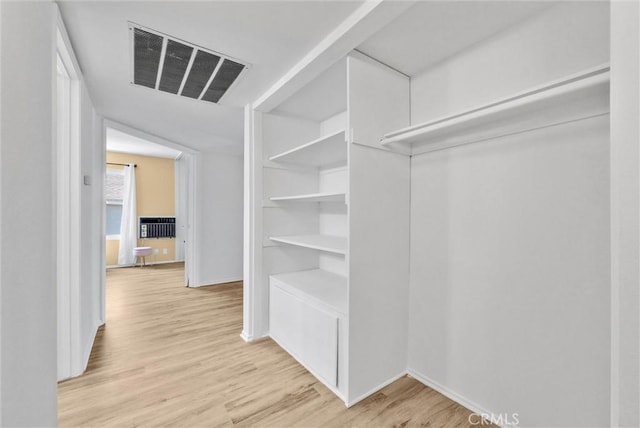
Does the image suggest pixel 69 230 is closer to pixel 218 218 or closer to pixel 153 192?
pixel 218 218

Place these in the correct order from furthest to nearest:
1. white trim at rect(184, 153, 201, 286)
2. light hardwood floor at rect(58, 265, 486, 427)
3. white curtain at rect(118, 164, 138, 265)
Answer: white curtain at rect(118, 164, 138, 265) < white trim at rect(184, 153, 201, 286) < light hardwood floor at rect(58, 265, 486, 427)

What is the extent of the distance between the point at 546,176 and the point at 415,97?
978 mm

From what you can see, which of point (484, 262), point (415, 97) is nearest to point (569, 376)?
point (484, 262)

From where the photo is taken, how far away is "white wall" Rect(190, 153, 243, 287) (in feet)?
14.4

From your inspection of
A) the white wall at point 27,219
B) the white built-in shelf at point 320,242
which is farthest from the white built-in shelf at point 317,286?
the white wall at point 27,219

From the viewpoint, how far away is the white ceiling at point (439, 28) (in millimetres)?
1312

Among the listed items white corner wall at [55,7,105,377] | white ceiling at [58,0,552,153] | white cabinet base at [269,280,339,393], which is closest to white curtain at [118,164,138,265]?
white corner wall at [55,7,105,377]

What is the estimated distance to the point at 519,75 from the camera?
1.42m

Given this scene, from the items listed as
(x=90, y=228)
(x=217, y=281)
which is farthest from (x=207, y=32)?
(x=217, y=281)

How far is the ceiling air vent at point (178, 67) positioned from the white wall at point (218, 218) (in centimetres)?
229

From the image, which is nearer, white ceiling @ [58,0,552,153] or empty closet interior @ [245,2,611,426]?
empty closet interior @ [245,2,611,426]

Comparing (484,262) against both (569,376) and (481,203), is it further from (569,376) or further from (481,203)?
(569,376)

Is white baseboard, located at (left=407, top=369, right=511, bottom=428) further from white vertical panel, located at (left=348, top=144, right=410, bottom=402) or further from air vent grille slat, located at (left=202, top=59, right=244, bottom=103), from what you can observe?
A: air vent grille slat, located at (left=202, top=59, right=244, bottom=103)

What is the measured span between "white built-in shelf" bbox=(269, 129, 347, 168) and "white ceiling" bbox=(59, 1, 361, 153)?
22.4 inches
